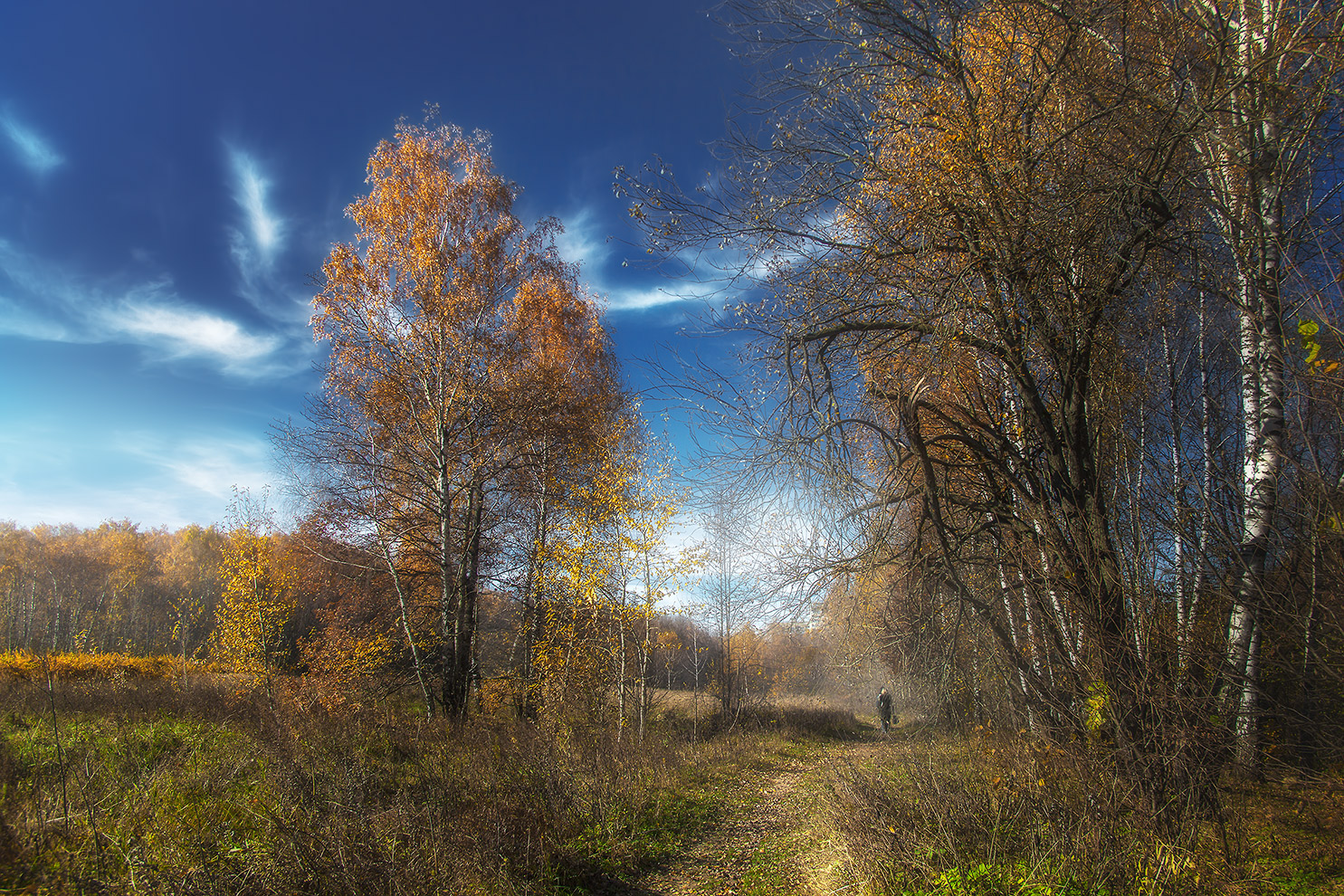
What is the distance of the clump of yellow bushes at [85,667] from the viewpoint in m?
12.7

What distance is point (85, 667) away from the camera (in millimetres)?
14633

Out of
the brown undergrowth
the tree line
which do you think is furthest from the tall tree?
the tree line

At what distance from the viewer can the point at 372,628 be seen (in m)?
11.3

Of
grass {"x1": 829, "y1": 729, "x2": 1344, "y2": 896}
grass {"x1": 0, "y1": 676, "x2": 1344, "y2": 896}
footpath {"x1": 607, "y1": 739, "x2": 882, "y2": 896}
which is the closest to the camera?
grass {"x1": 0, "y1": 676, "x2": 1344, "y2": 896}

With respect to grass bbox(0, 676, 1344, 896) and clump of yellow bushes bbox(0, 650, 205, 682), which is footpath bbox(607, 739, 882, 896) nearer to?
grass bbox(0, 676, 1344, 896)

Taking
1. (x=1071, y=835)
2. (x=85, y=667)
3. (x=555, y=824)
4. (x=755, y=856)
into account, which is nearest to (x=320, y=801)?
(x=555, y=824)

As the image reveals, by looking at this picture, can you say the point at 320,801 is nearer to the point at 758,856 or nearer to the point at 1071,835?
the point at 758,856

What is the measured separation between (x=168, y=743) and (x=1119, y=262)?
11.7 metres

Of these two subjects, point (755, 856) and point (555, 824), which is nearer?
point (555, 824)

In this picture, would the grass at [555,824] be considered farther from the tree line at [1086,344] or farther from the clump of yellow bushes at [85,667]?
the clump of yellow bushes at [85,667]

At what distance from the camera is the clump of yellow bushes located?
12.7 metres

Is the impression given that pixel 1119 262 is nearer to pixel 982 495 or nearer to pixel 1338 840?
pixel 982 495

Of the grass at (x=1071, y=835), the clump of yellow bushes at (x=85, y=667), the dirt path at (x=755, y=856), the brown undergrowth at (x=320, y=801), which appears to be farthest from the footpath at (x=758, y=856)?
the clump of yellow bushes at (x=85, y=667)

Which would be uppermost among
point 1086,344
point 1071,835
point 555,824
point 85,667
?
point 1086,344
